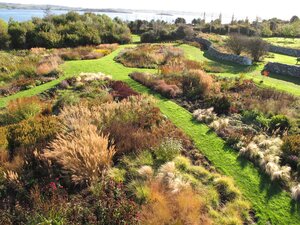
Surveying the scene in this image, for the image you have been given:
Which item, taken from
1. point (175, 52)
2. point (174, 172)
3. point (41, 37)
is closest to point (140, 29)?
point (41, 37)

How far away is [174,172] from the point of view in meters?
6.43

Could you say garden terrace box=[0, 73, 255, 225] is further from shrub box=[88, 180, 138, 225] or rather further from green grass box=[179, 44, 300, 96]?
green grass box=[179, 44, 300, 96]

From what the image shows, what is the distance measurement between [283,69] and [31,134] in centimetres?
1652

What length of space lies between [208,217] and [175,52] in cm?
1785

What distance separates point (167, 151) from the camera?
7203 millimetres

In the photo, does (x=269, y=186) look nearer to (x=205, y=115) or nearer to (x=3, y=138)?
(x=205, y=115)

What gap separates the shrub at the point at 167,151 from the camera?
713 centimetres

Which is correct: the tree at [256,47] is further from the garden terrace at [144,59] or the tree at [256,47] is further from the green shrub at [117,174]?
the green shrub at [117,174]

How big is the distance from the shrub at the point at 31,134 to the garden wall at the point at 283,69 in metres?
15.6

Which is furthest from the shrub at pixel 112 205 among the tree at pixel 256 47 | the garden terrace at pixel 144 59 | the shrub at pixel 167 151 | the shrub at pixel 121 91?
the tree at pixel 256 47

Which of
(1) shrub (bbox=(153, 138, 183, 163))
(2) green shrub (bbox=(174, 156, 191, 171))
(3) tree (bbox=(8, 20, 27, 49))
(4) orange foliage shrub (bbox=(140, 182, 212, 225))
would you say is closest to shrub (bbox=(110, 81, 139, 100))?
(1) shrub (bbox=(153, 138, 183, 163))

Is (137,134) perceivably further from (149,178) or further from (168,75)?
(168,75)

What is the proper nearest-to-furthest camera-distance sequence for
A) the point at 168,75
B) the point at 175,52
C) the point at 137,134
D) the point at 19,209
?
1. the point at 19,209
2. the point at 137,134
3. the point at 168,75
4. the point at 175,52

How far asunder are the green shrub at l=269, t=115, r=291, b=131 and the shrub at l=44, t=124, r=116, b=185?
19.9 feet
